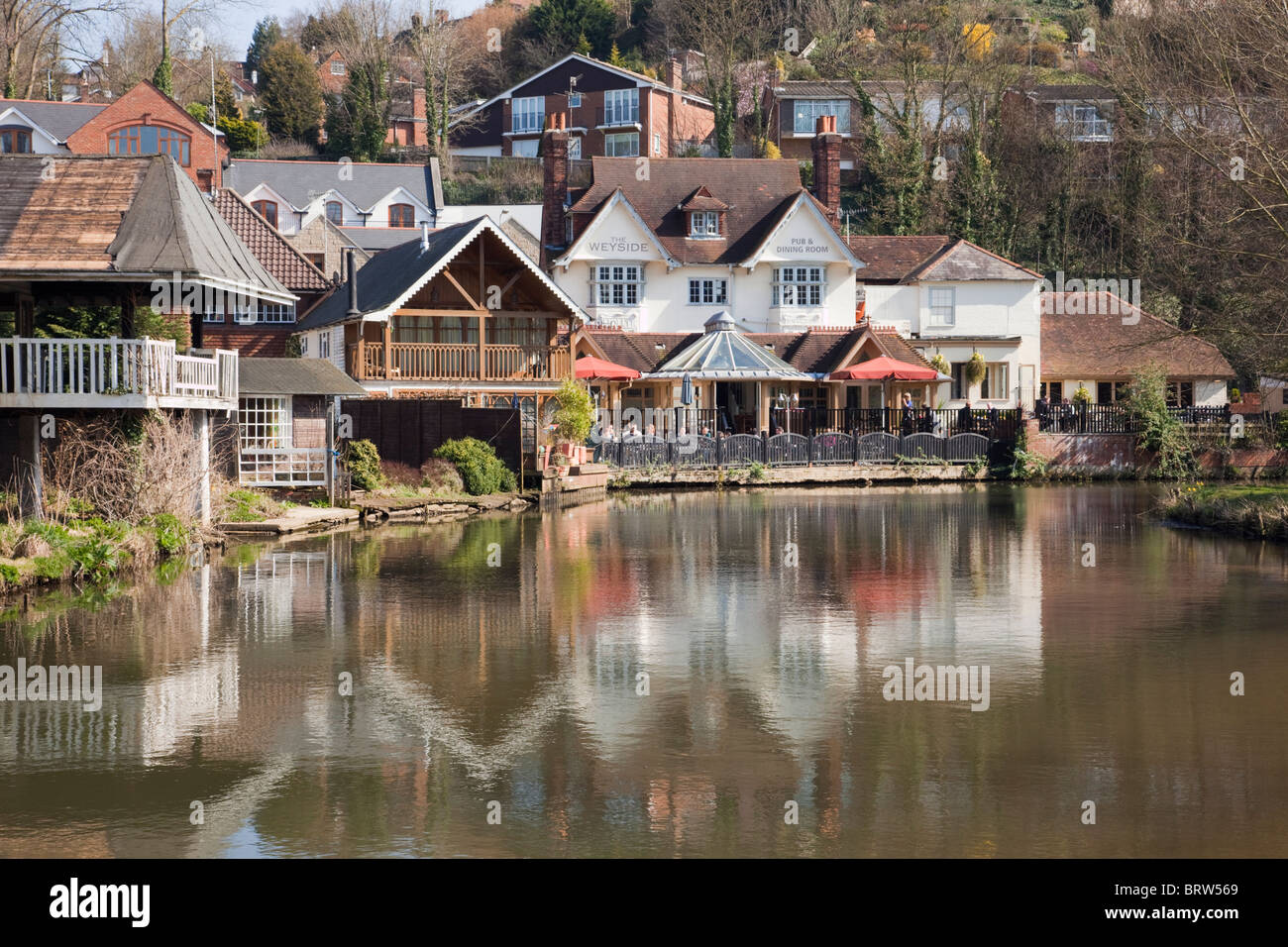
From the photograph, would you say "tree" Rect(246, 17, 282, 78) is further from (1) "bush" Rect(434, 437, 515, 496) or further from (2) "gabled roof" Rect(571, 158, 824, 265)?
(1) "bush" Rect(434, 437, 515, 496)

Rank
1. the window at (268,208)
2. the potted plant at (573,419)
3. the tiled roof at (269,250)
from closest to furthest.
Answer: the potted plant at (573,419)
the tiled roof at (269,250)
the window at (268,208)

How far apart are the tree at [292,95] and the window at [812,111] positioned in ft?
88.7

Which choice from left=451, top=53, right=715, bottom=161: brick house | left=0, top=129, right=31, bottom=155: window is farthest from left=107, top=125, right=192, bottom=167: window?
left=451, top=53, right=715, bottom=161: brick house

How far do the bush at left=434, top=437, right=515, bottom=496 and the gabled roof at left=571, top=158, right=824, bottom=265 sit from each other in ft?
69.7

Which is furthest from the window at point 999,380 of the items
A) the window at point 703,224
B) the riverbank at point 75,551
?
the riverbank at point 75,551

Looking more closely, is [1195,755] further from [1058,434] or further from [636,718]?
[1058,434]

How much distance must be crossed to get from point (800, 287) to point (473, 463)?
23.6 meters

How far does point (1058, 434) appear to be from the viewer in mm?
44531

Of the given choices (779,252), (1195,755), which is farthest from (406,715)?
(779,252)

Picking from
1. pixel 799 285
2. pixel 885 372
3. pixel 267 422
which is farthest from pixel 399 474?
pixel 799 285

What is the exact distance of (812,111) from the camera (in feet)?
243

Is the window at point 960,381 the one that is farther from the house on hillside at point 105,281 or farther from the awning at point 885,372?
the house on hillside at point 105,281

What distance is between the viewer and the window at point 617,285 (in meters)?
53.3
